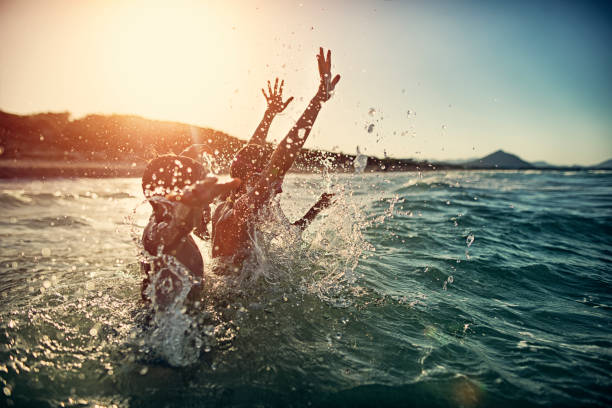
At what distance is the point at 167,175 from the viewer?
2371mm

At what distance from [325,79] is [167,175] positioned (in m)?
1.81

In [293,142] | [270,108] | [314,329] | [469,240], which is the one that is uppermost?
[270,108]

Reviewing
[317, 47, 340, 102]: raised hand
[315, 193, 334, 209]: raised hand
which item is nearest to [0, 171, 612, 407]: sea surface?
[315, 193, 334, 209]: raised hand

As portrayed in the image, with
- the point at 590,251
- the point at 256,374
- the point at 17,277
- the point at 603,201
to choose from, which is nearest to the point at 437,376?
the point at 256,374

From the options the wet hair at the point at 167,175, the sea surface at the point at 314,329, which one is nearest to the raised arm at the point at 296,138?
the sea surface at the point at 314,329

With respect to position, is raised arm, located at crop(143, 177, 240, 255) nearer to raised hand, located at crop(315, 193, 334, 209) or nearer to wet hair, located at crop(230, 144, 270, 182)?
wet hair, located at crop(230, 144, 270, 182)

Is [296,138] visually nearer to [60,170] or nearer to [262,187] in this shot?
[262,187]

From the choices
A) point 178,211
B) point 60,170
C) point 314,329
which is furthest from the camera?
point 60,170

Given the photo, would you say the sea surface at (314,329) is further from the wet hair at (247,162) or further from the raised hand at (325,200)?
the wet hair at (247,162)

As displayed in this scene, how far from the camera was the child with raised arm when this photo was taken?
9.66 feet

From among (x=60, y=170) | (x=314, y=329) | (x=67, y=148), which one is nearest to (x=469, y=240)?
(x=314, y=329)

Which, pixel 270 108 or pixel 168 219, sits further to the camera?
pixel 270 108

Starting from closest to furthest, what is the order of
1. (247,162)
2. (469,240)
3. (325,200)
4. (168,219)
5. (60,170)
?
(168,219), (247,162), (325,200), (469,240), (60,170)

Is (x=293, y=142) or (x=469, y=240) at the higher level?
(x=293, y=142)
